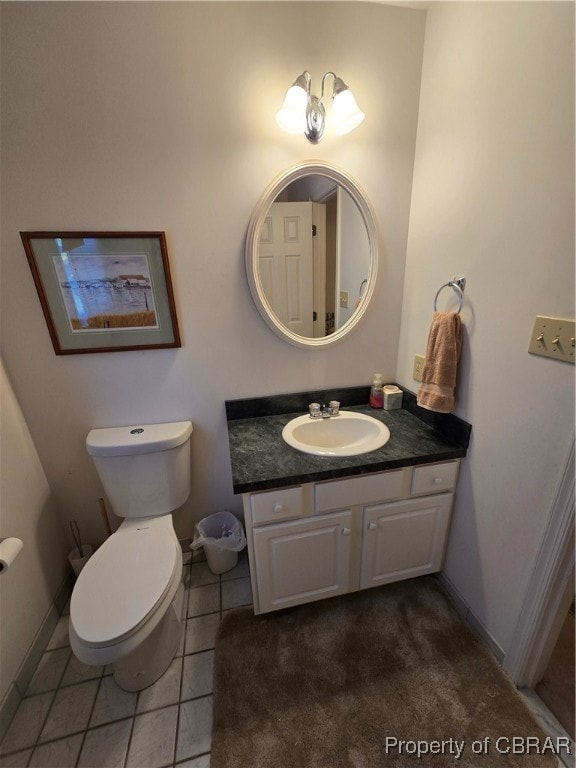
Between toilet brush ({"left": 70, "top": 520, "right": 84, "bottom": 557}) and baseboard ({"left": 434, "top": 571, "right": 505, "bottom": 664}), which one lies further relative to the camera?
toilet brush ({"left": 70, "top": 520, "right": 84, "bottom": 557})

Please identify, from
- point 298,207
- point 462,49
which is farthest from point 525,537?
point 462,49

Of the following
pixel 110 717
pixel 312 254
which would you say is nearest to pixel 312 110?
pixel 312 254

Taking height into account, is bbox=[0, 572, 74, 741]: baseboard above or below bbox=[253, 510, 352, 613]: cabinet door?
below

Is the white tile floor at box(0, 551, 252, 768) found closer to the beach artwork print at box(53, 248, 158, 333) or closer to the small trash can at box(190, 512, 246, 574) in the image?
the small trash can at box(190, 512, 246, 574)

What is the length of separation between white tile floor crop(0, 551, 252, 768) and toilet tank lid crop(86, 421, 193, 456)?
819mm

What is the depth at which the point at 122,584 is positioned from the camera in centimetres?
104

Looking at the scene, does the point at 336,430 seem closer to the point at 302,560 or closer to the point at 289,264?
the point at 302,560

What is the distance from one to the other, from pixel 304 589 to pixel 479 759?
69 cm

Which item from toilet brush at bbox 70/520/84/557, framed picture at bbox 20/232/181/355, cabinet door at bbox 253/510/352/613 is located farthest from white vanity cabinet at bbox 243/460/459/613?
toilet brush at bbox 70/520/84/557

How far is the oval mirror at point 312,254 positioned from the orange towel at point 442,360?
1.24 feet

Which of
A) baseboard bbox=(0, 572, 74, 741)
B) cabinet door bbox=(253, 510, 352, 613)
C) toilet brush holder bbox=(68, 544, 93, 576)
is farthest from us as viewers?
toilet brush holder bbox=(68, 544, 93, 576)

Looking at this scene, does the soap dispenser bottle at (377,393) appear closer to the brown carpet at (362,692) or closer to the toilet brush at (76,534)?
the brown carpet at (362,692)

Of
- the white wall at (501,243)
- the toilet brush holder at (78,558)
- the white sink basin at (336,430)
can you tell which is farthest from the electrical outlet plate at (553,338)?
the toilet brush holder at (78,558)

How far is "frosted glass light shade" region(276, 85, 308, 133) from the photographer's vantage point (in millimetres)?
1059
